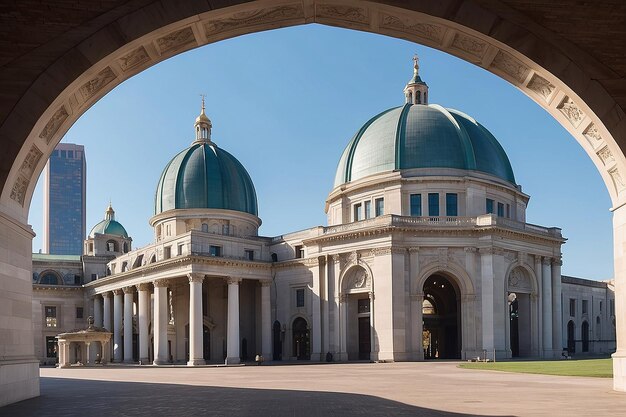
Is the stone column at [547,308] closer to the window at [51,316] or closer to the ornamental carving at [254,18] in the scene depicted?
the ornamental carving at [254,18]

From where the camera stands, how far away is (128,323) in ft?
308

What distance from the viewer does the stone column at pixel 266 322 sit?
8606 cm

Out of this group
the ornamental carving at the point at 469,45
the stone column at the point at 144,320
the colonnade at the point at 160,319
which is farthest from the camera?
the stone column at the point at 144,320

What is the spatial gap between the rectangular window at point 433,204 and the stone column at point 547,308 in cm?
1353

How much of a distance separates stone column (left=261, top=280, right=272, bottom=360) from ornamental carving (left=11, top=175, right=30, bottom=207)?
208 feet

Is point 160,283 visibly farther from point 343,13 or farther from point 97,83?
point 343,13

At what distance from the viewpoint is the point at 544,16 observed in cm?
2158

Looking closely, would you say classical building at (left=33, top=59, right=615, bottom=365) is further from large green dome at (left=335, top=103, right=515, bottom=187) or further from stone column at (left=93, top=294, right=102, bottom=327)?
stone column at (left=93, top=294, right=102, bottom=327)

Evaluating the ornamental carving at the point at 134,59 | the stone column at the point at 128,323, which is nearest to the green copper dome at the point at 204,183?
the stone column at the point at 128,323

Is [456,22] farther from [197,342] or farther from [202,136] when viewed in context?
[202,136]

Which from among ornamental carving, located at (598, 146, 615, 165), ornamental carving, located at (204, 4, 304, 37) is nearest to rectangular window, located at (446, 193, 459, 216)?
ornamental carving, located at (598, 146, 615, 165)

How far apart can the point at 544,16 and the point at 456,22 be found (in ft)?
8.42

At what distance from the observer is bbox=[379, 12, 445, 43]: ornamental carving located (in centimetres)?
2269

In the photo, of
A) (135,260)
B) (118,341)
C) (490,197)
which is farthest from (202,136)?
(490,197)
